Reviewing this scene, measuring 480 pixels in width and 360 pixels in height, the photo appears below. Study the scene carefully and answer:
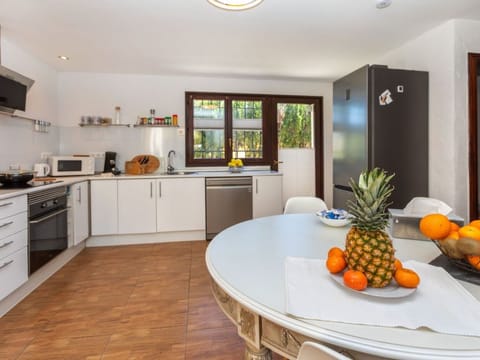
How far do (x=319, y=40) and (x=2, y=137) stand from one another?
340 centimetres

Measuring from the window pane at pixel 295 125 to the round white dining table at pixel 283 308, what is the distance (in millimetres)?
3396

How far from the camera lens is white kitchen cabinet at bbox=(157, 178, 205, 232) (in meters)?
3.58

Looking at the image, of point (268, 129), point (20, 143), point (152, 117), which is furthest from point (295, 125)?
point (20, 143)

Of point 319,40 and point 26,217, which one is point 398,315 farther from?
point 319,40

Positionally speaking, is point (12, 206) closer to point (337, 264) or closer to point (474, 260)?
point (337, 264)

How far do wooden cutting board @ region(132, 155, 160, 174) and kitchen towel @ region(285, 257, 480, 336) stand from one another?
3.52 m

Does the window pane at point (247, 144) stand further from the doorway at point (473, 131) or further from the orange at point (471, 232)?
the orange at point (471, 232)

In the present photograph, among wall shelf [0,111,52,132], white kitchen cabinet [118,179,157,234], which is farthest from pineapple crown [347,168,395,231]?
wall shelf [0,111,52,132]

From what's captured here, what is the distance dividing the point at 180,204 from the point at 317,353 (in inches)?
128

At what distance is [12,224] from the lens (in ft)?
6.52

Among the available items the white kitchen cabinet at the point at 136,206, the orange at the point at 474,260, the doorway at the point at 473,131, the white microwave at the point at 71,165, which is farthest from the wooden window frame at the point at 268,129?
the orange at the point at 474,260

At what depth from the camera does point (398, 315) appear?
0.63 metres

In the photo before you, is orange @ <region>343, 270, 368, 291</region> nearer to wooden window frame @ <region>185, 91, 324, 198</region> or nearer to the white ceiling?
the white ceiling

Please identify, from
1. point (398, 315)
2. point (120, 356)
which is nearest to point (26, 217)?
point (120, 356)
